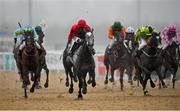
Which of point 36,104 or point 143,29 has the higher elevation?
point 143,29

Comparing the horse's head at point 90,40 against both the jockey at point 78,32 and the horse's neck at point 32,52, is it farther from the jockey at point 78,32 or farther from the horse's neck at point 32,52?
the horse's neck at point 32,52

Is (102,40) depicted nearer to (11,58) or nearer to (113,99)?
(11,58)

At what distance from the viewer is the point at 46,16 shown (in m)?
51.4

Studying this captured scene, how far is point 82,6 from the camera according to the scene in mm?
52188

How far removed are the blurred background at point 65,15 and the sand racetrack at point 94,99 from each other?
1517 cm

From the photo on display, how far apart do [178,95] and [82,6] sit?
25783 millimetres

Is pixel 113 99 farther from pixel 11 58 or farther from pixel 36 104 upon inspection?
pixel 11 58

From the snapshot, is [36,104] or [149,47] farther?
[149,47]

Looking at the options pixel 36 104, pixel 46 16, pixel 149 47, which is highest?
pixel 46 16

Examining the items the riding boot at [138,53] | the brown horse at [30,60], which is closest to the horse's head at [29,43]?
the brown horse at [30,60]

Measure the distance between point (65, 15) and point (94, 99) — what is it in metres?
25.3

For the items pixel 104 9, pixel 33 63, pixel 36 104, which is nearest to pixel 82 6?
pixel 104 9

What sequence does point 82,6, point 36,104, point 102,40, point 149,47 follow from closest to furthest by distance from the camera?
point 36,104 → point 149,47 → point 102,40 → point 82,6

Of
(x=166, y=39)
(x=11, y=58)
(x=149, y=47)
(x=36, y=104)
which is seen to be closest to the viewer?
(x=36, y=104)
